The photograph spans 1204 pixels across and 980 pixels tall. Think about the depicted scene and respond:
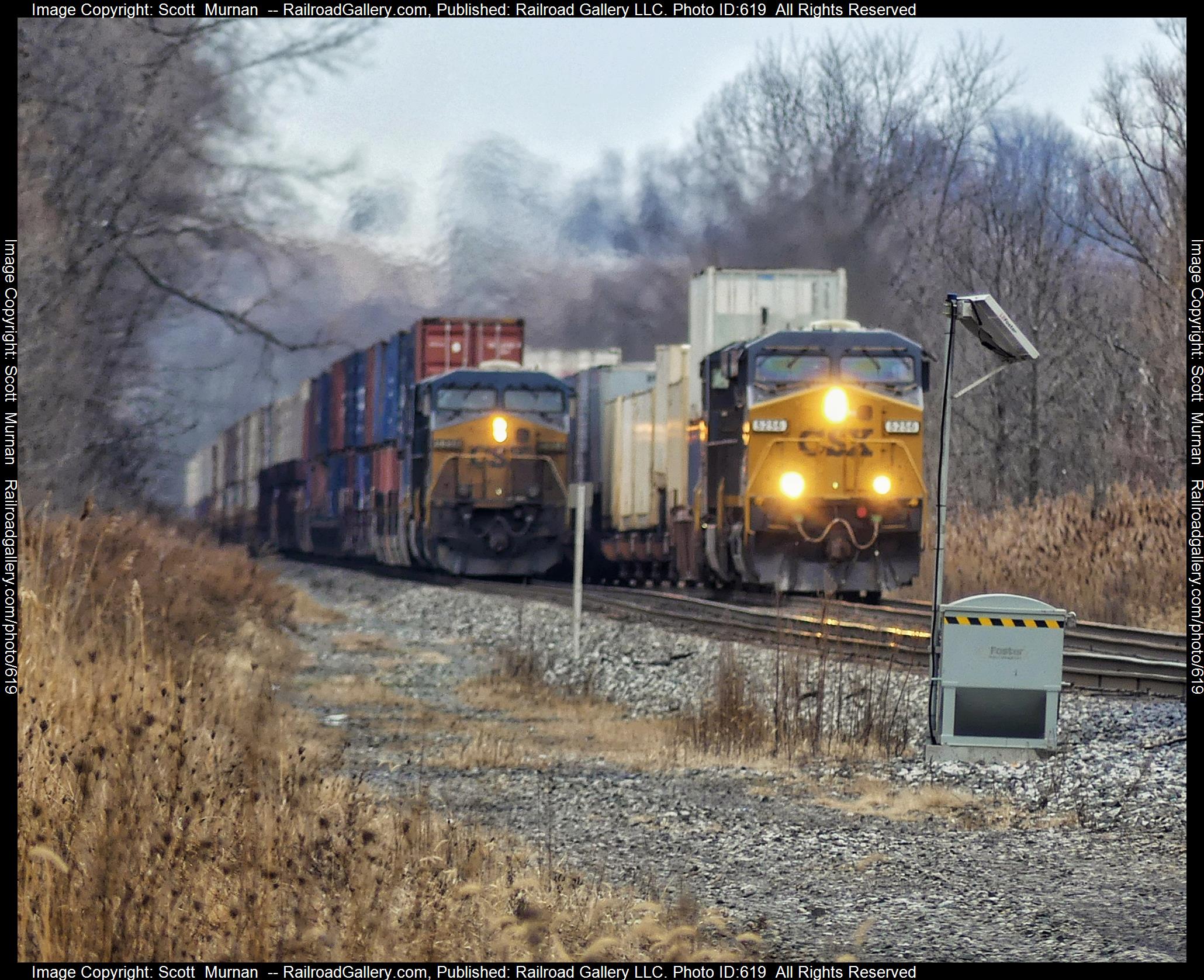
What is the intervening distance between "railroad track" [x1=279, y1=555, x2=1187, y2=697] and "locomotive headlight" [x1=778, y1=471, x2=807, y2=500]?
1.25 metres

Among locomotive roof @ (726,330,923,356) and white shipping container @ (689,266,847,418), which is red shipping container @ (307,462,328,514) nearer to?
white shipping container @ (689,266,847,418)

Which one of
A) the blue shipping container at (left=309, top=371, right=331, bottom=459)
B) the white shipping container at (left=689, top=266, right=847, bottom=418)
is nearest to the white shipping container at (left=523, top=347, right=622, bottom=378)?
the blue shipping container at (left=309, top=371, right=331, bottom=459)

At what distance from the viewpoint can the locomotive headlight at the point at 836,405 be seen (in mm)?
18422

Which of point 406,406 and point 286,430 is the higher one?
point 286,430

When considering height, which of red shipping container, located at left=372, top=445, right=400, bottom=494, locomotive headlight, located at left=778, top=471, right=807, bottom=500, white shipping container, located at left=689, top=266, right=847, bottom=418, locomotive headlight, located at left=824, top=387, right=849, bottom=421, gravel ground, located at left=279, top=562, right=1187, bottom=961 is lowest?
gravel ground, located at left=279, top=562, right=1187, bottom=961

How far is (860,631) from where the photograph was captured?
14.8m

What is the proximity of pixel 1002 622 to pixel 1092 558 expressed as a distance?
11.2m

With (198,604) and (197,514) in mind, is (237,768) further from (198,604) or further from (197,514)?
(197,514)

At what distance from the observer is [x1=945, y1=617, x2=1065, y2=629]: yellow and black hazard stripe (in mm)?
9586

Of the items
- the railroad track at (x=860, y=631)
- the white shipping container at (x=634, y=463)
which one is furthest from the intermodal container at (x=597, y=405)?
the railroad track at (x=860, y=631)

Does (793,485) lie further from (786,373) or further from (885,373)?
(885,373)

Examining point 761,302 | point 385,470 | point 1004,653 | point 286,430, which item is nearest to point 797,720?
point 1004,653
